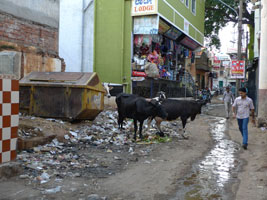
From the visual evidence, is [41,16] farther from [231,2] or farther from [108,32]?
[231,2]

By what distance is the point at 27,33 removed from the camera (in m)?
9.31

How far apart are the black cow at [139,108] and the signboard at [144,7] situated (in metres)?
7.06

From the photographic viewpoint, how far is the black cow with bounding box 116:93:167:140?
8414 mm

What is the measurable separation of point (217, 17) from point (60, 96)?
2065 cm

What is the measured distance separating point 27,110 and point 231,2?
1929 centimetres

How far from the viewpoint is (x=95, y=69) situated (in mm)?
16188

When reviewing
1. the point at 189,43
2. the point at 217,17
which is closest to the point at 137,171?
the point at 189,43

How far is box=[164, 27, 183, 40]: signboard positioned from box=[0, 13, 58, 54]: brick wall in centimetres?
872

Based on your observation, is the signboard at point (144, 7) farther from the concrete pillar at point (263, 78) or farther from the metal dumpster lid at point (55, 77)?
the metal dumpster lid at point (55, 77)

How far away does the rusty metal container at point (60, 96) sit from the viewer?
842 cm

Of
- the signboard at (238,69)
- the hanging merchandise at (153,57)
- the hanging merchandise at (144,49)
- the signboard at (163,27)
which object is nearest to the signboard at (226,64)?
the signboard at (163,27)

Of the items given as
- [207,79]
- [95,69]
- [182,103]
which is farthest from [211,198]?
[207,79]

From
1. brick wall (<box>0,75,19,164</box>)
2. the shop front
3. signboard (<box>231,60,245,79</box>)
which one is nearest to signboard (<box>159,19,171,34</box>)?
the shop front

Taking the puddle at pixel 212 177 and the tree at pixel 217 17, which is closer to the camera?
the puddle at pixel 212 177
